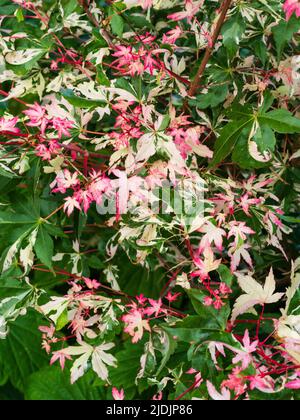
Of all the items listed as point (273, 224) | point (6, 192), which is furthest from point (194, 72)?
point (6, 192)

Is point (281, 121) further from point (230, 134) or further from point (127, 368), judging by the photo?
point (127, 368)

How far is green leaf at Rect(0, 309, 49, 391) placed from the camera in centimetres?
177

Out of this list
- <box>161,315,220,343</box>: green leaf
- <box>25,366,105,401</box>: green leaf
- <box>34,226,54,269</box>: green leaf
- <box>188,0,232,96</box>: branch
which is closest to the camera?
<box>161,315,220,343</box>: green leaf

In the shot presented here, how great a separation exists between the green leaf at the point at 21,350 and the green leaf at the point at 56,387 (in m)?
0.06

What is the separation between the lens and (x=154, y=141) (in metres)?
Answer: 1.00

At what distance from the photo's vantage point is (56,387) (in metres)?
1.74

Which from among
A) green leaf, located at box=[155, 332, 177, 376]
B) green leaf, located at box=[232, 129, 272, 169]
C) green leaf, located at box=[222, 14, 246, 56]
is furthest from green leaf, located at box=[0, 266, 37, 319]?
green leaf, located at box=[222, 14, 246, 56]

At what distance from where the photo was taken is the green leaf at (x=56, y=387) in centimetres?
172

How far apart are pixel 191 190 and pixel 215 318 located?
249 mm

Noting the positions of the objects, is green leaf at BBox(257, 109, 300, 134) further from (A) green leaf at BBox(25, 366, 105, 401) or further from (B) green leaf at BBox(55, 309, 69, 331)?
(A) green leaf at BBox(25, 366, 105, 401)

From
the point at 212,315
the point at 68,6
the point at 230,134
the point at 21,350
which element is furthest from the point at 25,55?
→ the point at 21,350

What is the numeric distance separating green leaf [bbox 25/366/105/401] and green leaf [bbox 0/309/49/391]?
6 centimetres

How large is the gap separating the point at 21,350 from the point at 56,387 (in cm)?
16
